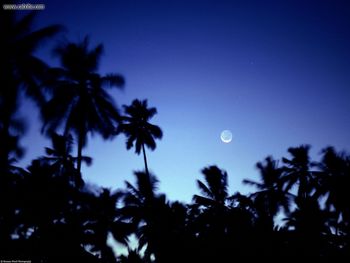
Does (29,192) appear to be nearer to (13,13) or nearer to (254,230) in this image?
(13,13)

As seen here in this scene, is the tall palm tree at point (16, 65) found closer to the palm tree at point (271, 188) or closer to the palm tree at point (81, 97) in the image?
the palm tree at point (81, 97)

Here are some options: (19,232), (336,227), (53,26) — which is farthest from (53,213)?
(336,227)

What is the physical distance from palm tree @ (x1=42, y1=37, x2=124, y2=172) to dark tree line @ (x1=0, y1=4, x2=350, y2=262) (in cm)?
7

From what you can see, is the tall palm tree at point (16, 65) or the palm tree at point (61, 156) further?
the palm tree at point (61, 156)

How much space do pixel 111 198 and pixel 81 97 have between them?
10745mm

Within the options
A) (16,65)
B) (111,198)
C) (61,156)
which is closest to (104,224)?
(111,198)

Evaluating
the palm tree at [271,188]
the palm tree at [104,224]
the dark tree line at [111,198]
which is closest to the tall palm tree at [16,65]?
the dark tree line at [111,198]

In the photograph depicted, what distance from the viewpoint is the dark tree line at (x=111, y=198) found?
12055 millimetres

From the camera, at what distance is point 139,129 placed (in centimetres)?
2680

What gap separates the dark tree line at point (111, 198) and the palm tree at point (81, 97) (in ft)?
0.24

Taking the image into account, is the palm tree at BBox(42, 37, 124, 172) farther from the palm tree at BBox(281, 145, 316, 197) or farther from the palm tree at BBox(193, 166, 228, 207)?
the palm tree at BBox(281, 145, 316, 197)

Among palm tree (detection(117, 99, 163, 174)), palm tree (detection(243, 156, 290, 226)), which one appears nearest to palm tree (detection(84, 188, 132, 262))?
palm tree (detection(117, 99, 163, 174))

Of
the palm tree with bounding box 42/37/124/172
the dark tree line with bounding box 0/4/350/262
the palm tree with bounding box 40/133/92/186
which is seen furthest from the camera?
the palm tree with bounding box 40/133/92/186

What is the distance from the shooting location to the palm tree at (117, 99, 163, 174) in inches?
1054
